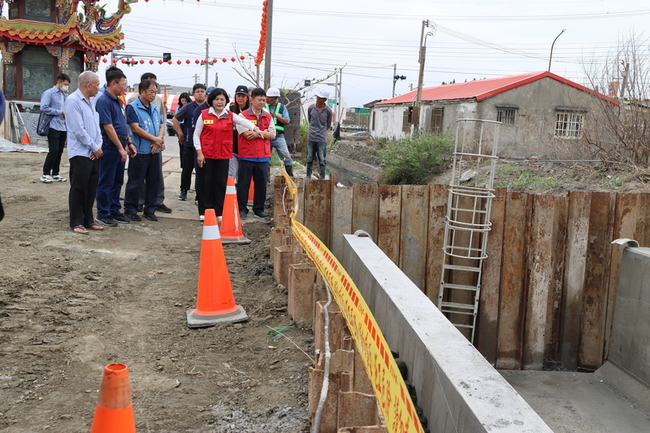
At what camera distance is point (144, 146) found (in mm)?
8258

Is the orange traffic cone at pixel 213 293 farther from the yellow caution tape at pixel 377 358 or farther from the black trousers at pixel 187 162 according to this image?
the black trousers at pixel 187 162

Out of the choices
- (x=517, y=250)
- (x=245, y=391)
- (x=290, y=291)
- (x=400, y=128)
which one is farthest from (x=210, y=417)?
(x=400, y=128)

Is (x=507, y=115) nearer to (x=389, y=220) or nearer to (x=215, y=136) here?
(x=215, y=136)

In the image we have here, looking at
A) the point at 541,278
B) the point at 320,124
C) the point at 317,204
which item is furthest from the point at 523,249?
the point at 320,124

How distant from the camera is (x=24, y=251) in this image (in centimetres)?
607

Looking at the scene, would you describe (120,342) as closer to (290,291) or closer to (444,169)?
(290,291)

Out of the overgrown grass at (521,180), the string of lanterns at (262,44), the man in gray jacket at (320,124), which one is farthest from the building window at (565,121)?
the man in gray jacket at (320,124)

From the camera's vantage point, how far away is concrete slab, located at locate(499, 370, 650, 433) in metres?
6.07

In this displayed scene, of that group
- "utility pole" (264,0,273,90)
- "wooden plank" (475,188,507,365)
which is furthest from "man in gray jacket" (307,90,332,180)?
"wooden plank" (475,188,507,365)

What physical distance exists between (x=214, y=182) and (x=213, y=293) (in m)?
3.85

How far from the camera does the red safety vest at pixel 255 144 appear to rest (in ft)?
28.6

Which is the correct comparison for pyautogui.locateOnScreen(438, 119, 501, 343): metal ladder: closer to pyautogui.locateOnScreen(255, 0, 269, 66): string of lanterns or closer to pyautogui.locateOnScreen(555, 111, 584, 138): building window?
pyautogui.locateOnScreen(255, 0, 269, 66): string of lanterns

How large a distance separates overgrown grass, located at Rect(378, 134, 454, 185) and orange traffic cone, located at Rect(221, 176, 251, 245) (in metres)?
13.5

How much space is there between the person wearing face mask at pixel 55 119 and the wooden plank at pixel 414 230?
22.5 feet
